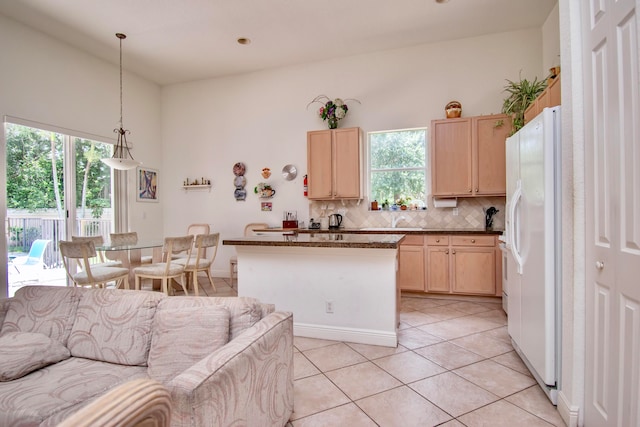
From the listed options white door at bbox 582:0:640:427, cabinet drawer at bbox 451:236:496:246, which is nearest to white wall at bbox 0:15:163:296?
cabinet drawer at bbox 451:236:496:246

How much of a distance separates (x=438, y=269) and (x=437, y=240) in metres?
0.37

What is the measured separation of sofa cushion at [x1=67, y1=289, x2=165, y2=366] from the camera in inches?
66.7

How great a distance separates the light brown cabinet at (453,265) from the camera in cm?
402

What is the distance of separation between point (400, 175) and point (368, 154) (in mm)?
591

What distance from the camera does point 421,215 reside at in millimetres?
4844

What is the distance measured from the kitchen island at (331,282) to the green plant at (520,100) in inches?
86.0

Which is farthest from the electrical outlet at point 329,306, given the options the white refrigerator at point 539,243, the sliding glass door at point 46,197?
the sliding glass door at point 46,197

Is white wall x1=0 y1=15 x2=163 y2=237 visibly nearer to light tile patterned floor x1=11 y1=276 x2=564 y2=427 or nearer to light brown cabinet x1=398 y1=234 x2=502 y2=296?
light tile patterned floor x1=11 y1=276 x2=564 y2=427

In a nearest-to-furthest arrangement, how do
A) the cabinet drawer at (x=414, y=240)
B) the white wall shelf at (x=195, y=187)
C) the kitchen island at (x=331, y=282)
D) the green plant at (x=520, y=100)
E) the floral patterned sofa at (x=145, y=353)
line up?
the floral patterned sofa at (x=145, y=353), the kitchen island at (x=331, y=282), the green plant at (x=520, y=100), the cabinet drawer at (x=414, y=240), the white wall shelf at (x=195, y=187)

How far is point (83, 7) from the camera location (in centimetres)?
381

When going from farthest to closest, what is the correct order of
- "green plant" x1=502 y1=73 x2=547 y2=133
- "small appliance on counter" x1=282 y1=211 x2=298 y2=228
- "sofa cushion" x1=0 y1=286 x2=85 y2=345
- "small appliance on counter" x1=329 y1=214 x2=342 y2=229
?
"small appliance on counter" x1=282 y1=211 x2=298 y2=228 → "small appliance on counter" x1=329 y1=214 x2=342 y2=229 → "green plant" x1=502 y1=73 x2=547 y2=133 → "sofa cushion" x1=0 y1=286 x2=85 y2=345

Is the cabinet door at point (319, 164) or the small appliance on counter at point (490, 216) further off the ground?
the cabinet door at point (319, 164)

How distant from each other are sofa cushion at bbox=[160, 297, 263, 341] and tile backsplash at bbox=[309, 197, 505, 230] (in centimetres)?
348

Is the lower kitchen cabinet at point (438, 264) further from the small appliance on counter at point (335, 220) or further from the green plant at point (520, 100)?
the green plant at point (520, 100)
